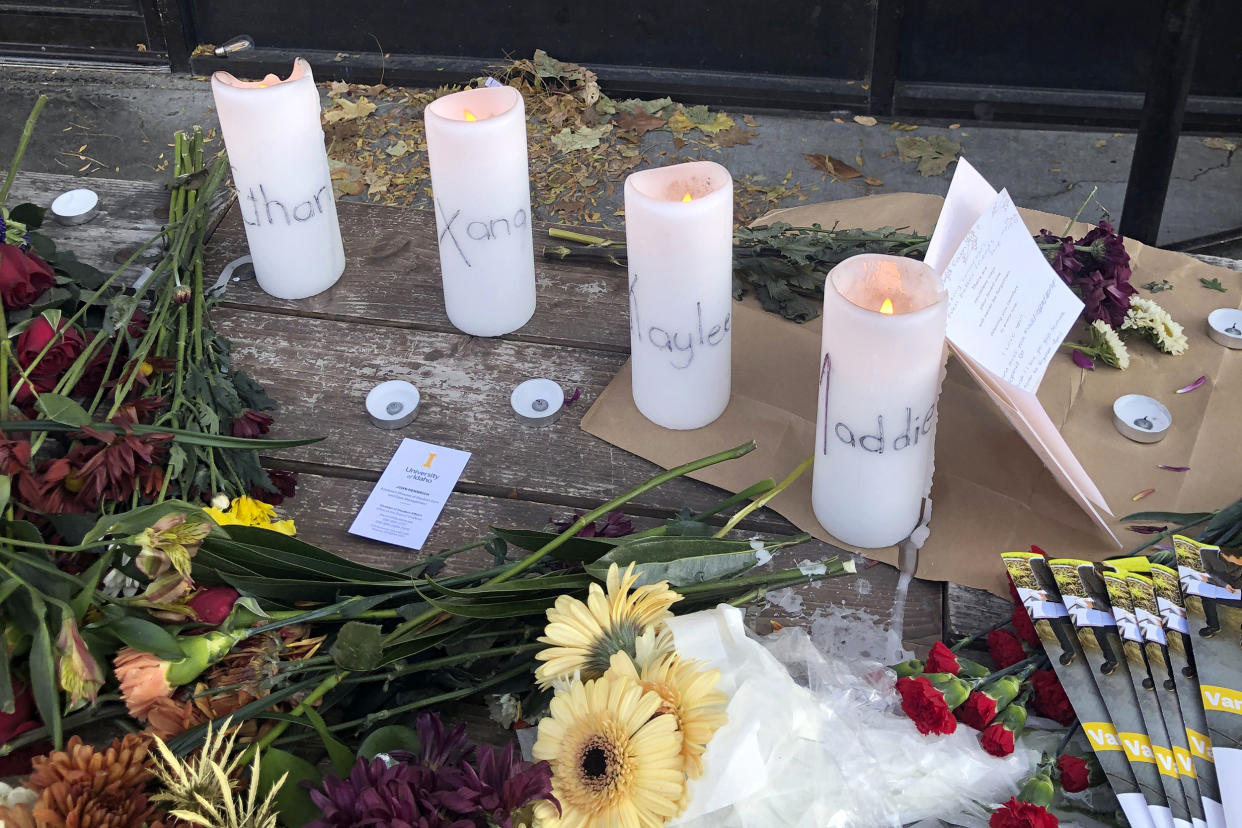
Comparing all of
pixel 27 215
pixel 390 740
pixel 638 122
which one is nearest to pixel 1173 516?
pixel 390 740

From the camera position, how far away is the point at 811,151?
2.32 metres

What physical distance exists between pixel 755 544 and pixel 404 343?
475 mm

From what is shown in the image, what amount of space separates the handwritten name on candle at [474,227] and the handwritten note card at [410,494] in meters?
0.20

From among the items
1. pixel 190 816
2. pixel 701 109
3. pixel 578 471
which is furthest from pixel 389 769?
pixel 701 109

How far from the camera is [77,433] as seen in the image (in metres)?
0.75

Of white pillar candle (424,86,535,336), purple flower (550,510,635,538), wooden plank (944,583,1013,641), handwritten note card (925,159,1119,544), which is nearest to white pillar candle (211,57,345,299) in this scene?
white pillar candle (424,86,535,336)

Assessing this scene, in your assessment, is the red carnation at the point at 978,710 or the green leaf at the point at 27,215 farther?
the green leaf at the point at 27,215

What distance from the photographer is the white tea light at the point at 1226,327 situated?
0.94 metres

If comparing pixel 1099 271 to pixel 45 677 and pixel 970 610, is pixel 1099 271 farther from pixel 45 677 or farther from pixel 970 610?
pixel 45 677

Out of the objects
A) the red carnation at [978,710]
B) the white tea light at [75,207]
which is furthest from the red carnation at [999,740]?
the white tea light at [75,207]

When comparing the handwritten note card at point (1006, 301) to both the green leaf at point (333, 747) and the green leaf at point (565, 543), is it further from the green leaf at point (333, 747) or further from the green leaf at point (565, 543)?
the green leaf at point (333, 747)

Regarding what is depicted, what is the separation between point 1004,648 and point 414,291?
691mm

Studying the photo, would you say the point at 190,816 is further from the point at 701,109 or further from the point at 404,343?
the point at 701,109

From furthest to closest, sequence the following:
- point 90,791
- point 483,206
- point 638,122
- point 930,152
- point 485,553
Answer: point 638,122 → point 930,152 → point 483,206 → point 485,553 → point 90,791
